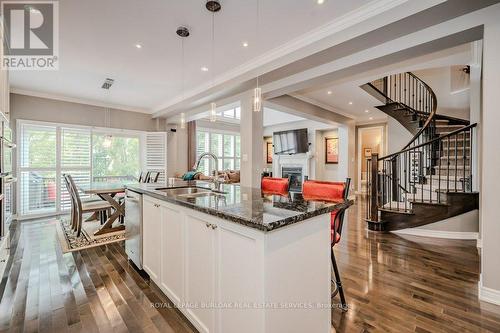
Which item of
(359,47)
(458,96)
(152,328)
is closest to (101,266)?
(152,328)

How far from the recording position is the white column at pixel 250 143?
171 inches

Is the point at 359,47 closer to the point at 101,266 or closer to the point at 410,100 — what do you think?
the point at 101,266

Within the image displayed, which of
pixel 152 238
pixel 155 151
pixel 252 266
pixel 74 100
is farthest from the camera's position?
pixel 155 151

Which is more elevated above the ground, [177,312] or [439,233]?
[439,233]

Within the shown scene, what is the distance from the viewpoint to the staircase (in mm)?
3461

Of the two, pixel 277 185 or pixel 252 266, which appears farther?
pixel 277 185

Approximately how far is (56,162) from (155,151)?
230 cm

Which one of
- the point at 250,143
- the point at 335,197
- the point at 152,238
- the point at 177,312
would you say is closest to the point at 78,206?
the point at 152,238

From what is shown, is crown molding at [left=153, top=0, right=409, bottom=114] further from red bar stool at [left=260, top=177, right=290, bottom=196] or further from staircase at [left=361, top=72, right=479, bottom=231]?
staircase at [left=361, top=72, right=479, bottom=231]

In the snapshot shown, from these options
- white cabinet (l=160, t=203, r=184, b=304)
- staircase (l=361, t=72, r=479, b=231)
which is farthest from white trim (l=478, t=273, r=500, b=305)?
white cabinet (l=160, t=203, r=184, b=304)

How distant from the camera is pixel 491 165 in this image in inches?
79.9

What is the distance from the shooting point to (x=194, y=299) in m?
1.65

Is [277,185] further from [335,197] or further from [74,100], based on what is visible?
[74,100]

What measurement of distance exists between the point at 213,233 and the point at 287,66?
2760 mm
